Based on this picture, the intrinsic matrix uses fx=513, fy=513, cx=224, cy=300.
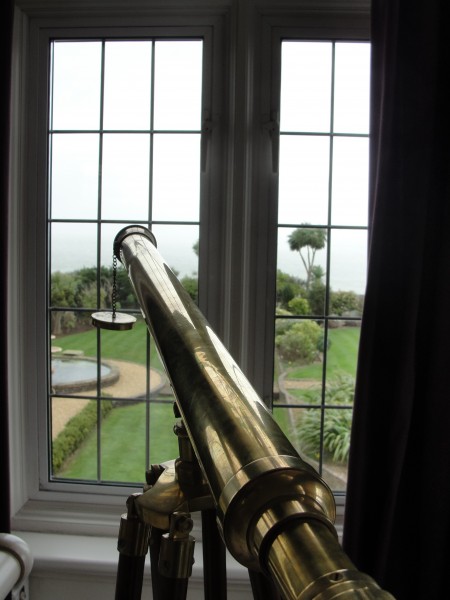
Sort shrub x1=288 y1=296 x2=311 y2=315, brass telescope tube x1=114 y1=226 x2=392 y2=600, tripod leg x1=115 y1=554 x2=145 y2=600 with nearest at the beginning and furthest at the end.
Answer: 1. brass telescope tube x1=114 y1=226 x2=392 y2=600
2. tripod leg x1=115 y1=554 x2=145 y2=600
3. shrub x1=288 y1=296 x2=311 y2=315

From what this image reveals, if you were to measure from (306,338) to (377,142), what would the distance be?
682 mm

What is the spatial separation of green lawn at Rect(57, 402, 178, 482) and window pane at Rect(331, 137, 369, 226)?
91 cm

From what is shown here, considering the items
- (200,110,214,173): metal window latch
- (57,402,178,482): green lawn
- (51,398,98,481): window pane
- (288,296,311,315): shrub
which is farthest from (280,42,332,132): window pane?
(51,398,98,481): window pane

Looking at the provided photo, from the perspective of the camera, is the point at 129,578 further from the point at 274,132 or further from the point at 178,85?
the point at 178,85

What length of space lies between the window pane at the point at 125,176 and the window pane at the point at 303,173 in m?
0.47

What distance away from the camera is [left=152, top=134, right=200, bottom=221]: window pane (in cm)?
175

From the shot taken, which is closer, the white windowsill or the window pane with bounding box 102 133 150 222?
the white windowsill

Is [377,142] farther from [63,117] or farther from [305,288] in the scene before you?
[63,117]

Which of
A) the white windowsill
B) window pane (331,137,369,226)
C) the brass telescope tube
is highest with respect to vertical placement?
window pane (331,137,369,226)

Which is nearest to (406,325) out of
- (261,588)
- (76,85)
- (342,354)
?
(342,354)

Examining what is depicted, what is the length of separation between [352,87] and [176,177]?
66cm

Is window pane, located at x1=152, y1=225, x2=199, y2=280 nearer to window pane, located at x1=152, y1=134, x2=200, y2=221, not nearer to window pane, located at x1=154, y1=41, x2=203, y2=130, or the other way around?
window pane, located at x1=152, y1=134, x2=200, y2=221

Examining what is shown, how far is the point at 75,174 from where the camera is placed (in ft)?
5.85

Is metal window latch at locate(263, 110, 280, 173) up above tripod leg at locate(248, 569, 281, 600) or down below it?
above
